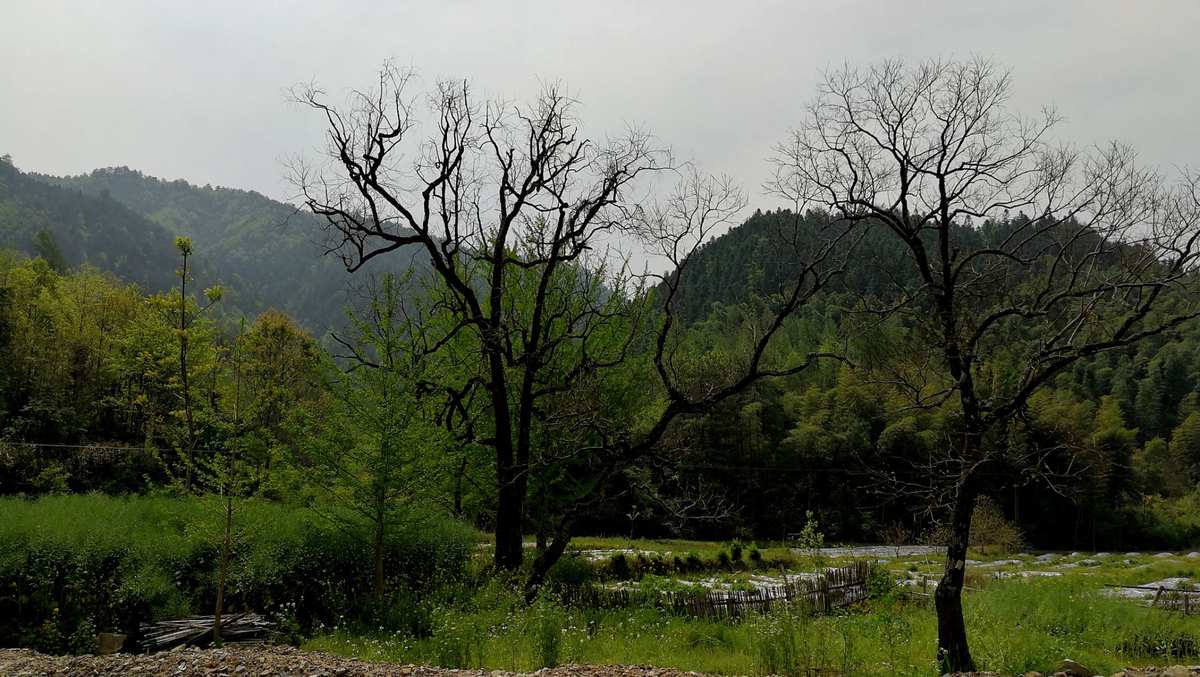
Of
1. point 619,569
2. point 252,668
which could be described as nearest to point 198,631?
point 252,668

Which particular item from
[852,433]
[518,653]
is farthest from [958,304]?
[852,433]

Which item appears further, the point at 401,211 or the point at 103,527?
the point at 401,211

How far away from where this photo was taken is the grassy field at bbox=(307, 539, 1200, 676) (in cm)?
884

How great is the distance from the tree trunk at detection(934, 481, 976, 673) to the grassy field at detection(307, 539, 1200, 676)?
1.17 ft

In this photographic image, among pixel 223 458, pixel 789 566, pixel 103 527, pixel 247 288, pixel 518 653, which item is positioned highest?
pixel 247 288

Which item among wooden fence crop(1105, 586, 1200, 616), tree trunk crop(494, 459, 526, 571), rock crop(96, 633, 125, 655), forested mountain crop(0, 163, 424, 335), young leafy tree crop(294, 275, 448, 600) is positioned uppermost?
forested mountain crop(0, 163, 424, 335)

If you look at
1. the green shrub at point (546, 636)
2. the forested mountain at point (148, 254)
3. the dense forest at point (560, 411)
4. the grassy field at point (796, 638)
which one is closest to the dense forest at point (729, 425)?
the dense forest at point (560, 411)

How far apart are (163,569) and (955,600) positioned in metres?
12.4

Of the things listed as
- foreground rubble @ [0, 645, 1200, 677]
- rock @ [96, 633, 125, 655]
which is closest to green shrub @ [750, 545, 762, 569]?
foreground rubble @ [0, 645, 1200, 677]

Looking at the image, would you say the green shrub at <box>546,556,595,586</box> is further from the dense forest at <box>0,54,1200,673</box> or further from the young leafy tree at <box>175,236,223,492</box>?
the young leafy tree at <box>175,236,223,492</box>

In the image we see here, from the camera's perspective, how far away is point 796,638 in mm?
9477

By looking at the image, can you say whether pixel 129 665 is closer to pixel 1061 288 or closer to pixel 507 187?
pixel 507 187

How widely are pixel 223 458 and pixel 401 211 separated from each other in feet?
17.5

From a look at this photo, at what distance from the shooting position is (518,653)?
941 cm
